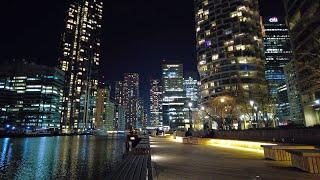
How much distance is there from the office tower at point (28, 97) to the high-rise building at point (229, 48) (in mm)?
114295

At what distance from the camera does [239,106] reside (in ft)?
258

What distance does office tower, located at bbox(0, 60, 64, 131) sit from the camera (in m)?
172

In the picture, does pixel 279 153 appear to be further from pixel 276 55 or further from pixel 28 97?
pixel 276 55

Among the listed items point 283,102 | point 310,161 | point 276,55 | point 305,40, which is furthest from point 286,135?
point 276,55

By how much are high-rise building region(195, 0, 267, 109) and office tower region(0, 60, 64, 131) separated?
375ft

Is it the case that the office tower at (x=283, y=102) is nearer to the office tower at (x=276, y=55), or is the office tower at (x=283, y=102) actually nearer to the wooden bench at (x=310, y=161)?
the office tower at (x=276, y=55)

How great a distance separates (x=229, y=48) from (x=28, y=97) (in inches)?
5497

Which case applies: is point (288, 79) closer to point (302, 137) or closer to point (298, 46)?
point (298, 46)

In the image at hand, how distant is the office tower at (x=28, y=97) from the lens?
6762 inches

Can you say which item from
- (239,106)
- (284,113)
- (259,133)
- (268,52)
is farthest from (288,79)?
(259,133)

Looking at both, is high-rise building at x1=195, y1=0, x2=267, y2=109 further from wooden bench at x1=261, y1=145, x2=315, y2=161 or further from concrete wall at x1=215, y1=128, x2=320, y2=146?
wooden bench at x1=261, y1=145, x2=315, y2=161

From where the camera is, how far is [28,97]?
175 meters

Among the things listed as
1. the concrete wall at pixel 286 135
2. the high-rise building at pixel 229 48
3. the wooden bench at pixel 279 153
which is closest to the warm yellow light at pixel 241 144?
the concrete wall at pixel 286 135

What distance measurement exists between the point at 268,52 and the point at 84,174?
198322 millimetres
